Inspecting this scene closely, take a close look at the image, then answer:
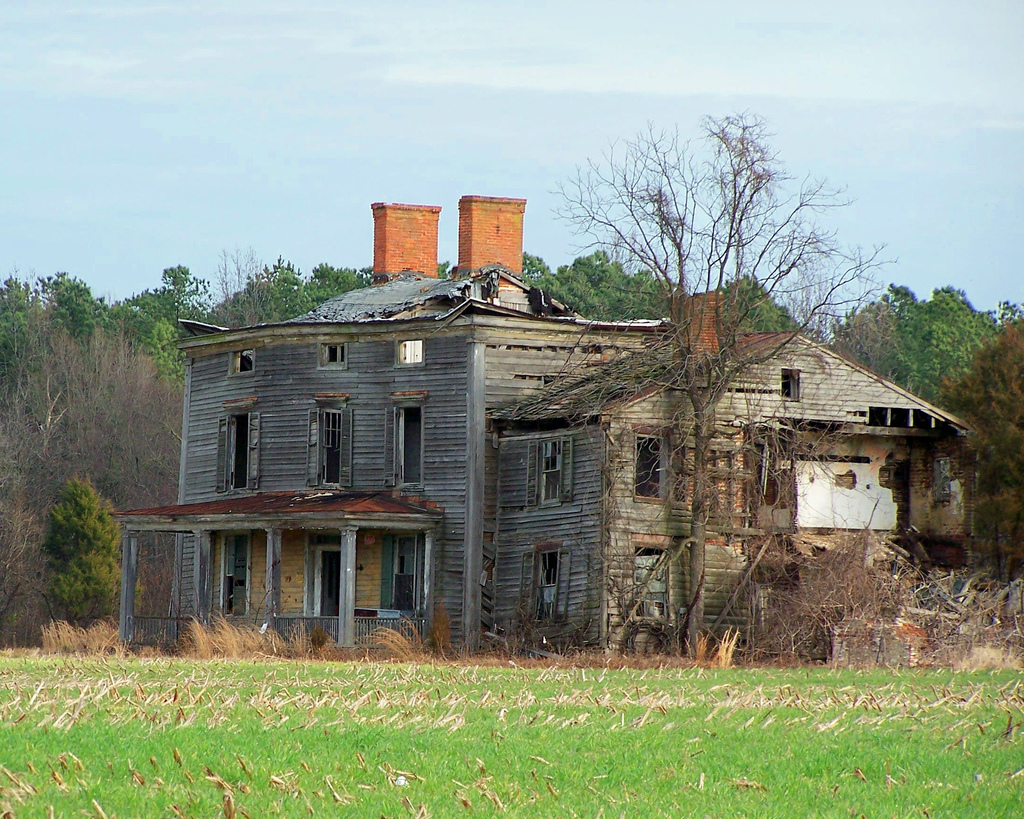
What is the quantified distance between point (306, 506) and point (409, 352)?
470 cm

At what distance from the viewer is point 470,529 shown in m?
36.2

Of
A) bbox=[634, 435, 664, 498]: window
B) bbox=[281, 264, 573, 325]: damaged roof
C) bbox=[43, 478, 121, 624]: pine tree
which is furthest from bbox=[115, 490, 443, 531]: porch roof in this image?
bbox=[43, 478, 121, 624]: pine tree

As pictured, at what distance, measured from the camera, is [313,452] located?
38406 mm

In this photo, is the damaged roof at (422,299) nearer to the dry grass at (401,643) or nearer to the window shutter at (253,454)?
the window shutter at (253,454)

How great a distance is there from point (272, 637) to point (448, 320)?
841cm

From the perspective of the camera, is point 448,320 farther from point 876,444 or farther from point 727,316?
point 876,444

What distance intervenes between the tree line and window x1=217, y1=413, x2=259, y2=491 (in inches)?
586

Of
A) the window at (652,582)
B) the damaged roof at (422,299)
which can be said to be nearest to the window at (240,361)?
the damaged roof at (422,299)

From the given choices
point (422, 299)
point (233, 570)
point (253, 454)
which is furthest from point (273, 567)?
point (422, 299)

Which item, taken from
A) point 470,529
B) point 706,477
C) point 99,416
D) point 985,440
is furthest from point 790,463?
point 99,416

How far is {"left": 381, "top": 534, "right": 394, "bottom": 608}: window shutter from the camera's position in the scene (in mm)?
37219

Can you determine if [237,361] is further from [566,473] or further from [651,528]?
[651,528]

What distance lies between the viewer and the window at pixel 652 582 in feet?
111

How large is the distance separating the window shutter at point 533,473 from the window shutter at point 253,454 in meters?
7.38
